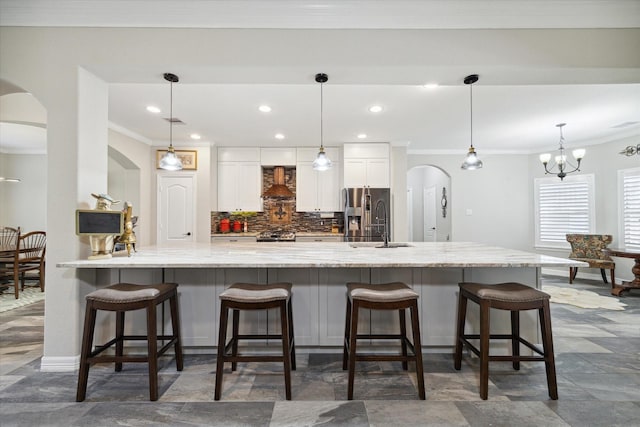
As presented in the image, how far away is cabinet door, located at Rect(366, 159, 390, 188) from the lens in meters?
5.59

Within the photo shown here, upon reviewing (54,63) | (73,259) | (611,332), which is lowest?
(611,332)

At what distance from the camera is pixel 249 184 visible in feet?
19.2

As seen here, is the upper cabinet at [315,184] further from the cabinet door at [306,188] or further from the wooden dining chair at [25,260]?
the wooden dining chair at [25,260]

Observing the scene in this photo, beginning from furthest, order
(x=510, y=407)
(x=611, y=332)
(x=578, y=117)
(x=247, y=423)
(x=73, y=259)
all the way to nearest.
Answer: (x=578, y=117), (x=611, y=332), (x=73, y=259), (x=510, y=407), (x=247, y=423)

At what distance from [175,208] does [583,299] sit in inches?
260

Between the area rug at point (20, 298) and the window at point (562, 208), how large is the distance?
8802 millimetres

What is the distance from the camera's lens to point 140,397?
1912 mm

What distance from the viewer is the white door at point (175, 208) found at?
559cm

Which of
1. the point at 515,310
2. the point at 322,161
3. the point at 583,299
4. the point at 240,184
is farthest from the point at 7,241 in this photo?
the point at 583,299

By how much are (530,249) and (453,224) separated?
67.5 inches

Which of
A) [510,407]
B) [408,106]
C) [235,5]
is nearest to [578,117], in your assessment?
[408,106]

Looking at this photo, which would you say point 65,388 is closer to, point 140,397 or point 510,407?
point 140,397

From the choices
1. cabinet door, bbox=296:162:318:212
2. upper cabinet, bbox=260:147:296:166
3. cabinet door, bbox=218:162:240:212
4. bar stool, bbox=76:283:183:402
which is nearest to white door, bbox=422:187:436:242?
cabinet door, bbox=296:162:318:212

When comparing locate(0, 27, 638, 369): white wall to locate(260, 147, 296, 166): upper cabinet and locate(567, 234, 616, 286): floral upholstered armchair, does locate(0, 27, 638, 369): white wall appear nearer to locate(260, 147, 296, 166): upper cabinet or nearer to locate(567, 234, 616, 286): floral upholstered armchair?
locate(260, 147, 296, 166): upper cabinet
